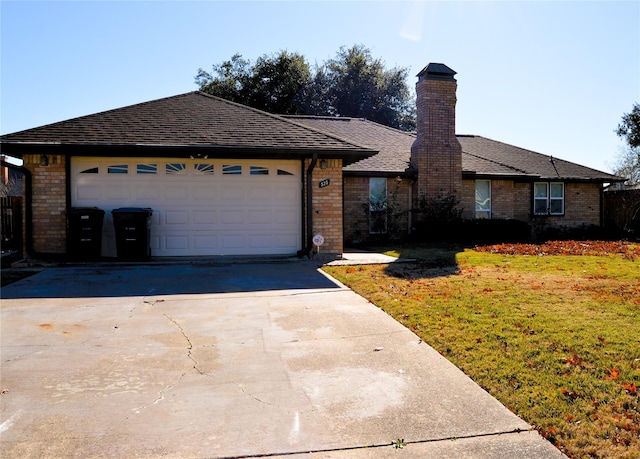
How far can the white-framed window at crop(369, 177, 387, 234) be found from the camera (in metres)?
17.2

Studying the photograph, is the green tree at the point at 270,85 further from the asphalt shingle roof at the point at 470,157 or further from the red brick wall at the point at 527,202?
the red brick wall at the point at 527,202

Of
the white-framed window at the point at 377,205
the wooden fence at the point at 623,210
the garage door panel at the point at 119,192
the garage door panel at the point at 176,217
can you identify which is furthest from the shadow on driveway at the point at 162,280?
the wooden fence at the point at 623,210

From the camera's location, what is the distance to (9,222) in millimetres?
14016

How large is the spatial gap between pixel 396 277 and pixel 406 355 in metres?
4.41

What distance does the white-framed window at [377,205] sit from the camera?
17.2 meters

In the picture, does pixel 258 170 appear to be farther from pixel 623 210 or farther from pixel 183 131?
pixel 623 210

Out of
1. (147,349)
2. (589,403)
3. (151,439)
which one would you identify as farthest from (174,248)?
(589,403)

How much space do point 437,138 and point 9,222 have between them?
47.4ft

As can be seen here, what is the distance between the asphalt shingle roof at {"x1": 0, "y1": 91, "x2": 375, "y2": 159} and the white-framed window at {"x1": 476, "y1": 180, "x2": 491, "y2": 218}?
868 cm

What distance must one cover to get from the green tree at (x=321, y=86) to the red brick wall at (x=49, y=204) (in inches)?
975

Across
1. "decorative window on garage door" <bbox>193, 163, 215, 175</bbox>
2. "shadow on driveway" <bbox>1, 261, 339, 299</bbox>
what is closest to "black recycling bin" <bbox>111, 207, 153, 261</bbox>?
"shadow on driveway" <bbox>1, 261, 339, 299</bbox>

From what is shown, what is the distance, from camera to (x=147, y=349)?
484cm

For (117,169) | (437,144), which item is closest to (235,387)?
(117,169)

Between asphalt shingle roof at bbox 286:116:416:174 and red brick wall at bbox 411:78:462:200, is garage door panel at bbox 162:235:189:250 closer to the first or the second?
asphalt shingle roof at bbox 286:116:416:174
